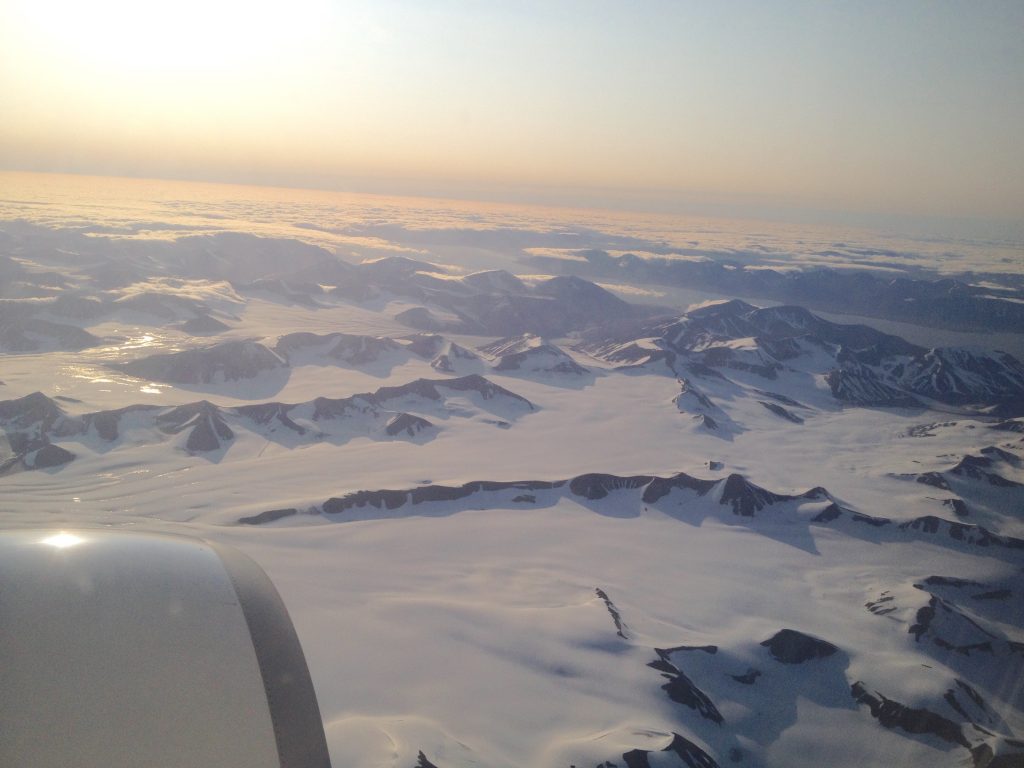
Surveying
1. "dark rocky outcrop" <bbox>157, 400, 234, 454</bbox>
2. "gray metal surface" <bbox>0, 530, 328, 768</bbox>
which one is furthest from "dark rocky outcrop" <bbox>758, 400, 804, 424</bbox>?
"gray metal surface" <bbox>0, 530, 328, 768</bbox>

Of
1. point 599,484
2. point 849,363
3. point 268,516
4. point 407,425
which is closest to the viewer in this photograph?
point 268,516

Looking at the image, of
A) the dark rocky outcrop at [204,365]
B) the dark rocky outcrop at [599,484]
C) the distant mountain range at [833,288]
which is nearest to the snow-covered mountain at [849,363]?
the dark rocky outcrop at [599,484]

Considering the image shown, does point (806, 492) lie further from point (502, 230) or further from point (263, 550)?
point (502, 230)

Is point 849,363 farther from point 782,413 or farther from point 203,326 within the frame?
point 203,326

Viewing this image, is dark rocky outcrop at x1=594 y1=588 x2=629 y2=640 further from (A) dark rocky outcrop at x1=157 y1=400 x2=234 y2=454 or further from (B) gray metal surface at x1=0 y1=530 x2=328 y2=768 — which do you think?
(A) dark rocky outcrop at x1=157 y1=400 x2=234 y2=454

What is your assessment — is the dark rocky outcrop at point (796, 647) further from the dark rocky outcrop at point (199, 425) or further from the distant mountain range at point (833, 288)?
the distant mountain range at point (833, 288)

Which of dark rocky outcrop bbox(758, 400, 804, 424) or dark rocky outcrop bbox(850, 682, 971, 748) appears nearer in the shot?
dark rocky outcrop bbox(850, 682, 971, 748)

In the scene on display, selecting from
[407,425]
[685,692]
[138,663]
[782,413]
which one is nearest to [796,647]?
[685,692]

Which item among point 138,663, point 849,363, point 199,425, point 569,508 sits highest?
point 138,663
